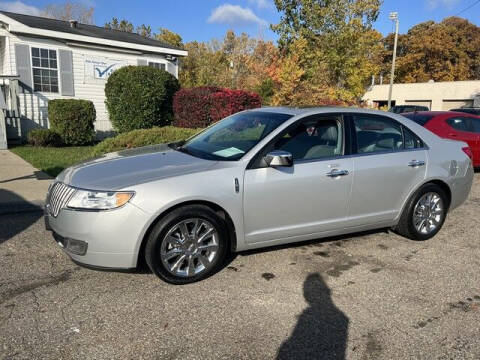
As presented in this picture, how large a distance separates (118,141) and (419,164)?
6247mm

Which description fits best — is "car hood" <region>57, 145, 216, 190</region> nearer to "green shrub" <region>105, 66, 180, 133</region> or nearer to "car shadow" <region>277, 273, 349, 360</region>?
"car shadow" <region>277, 273, 349, 360</region>

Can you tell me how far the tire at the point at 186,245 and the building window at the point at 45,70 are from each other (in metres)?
13.1

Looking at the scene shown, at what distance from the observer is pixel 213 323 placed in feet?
10.1

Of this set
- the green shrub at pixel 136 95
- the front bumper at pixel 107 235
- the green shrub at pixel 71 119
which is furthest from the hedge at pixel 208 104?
the front bumper at pixel 107 235

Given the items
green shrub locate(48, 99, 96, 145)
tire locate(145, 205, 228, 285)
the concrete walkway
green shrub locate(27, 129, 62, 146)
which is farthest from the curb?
green shrub locate(48, 99, 96, 145)

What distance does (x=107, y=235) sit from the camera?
3346 mm

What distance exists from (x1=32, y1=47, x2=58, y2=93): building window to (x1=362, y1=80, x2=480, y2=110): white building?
28.4 meters

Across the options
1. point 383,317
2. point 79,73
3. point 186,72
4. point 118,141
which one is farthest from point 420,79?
point 383,317

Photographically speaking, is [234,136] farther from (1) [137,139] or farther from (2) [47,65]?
(2) [47,65]

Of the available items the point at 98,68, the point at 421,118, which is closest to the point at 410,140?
the point at 421,118

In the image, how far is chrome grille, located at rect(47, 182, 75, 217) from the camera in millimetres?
3555

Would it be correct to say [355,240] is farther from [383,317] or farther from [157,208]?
[157,208]

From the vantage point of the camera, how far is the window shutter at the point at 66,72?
48.6 feet

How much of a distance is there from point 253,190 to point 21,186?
4910mm
